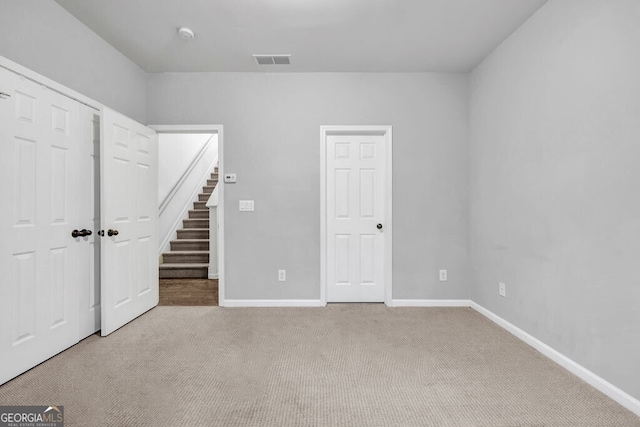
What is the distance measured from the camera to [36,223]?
2.12 metres

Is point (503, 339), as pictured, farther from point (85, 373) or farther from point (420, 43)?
point (85, 373)

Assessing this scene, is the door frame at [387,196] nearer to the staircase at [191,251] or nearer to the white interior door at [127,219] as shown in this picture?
the white interior door at [127,219]

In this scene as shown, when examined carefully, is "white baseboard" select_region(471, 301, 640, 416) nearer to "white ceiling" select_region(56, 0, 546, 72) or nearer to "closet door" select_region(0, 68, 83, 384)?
"white ceiling" select_region(56, 0, 546, 72)

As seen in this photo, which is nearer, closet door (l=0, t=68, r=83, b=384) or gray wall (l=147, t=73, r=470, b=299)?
closet door (l=0, t=68, r=83, b=384)

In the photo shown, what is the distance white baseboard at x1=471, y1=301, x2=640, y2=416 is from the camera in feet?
5.62

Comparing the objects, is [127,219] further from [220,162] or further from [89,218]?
[220,162]

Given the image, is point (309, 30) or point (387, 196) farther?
point (387, 196)

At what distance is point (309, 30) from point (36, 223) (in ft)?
8.43

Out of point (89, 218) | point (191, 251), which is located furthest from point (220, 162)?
point (191, 251)

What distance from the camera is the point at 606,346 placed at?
6.10 ft

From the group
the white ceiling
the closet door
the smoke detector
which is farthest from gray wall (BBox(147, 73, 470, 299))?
the closet door

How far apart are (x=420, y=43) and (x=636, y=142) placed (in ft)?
6.17

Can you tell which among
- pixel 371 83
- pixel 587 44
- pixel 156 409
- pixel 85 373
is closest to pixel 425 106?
pixel 371 83

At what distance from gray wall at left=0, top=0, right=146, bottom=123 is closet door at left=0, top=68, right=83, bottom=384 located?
0.21 m
